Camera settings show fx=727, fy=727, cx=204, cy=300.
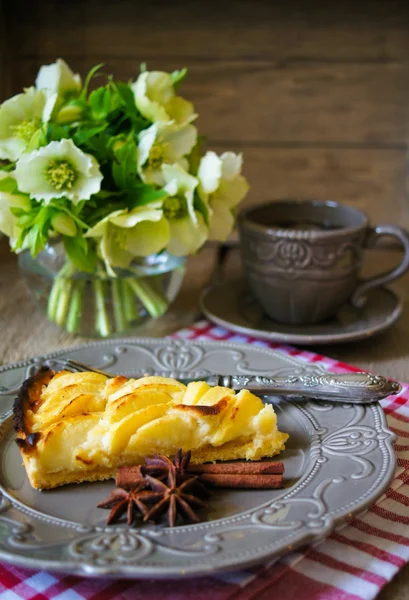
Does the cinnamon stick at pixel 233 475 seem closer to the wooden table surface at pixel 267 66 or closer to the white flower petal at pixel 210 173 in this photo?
the white flower petal at pixel 210 173

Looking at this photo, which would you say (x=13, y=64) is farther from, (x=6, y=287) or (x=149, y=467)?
(x=149, y=467)

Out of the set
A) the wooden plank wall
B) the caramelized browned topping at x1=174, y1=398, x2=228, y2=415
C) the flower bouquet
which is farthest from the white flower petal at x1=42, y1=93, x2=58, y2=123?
the wooden plank wall

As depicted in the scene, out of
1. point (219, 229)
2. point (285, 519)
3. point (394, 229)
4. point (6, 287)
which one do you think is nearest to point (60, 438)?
point (285, 519)

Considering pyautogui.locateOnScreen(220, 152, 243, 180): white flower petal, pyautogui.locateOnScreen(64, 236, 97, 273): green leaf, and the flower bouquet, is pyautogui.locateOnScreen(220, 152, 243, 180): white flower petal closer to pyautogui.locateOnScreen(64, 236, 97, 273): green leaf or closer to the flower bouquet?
the flower bouquet

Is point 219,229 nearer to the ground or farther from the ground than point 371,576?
farther from the ground

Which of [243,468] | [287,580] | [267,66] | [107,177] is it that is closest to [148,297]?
[107,177]

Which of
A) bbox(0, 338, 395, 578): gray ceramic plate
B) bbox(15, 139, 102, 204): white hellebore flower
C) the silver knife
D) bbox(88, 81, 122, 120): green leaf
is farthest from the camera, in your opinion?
bbox(88, 81, 122, 120): green leaf

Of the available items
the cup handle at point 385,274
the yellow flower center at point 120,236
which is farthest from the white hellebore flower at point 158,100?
the cup handle at point 385,274
